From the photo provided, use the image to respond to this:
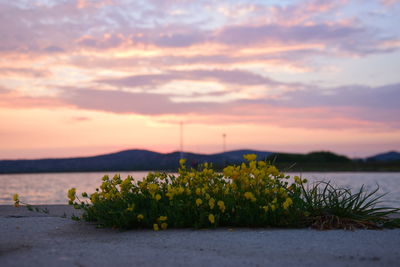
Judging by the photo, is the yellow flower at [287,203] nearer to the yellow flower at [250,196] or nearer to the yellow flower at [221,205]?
the yellow flower at [250,196]

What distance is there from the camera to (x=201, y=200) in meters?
6.04

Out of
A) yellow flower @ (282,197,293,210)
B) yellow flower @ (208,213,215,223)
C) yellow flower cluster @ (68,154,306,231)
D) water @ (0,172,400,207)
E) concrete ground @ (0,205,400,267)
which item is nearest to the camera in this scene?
concrete ground @ (0,205,400,267)


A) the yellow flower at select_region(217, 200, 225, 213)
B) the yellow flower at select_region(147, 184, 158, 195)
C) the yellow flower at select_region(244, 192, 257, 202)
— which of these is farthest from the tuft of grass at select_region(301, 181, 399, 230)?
the yellow flower at select_region(147, 184, 158, 195)

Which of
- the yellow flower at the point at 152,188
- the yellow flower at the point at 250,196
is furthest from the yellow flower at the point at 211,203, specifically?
the yellow flower at the point at 152,188

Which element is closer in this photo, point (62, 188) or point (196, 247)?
point (196, 247)

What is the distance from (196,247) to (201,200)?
1228 mm

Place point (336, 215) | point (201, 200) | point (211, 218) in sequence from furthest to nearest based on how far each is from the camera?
point (336, 215) → point (201, 200) → point (211, 218)

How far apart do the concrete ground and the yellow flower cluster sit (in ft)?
0.73

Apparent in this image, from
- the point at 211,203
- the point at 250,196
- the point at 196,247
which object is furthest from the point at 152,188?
the point at 196,247

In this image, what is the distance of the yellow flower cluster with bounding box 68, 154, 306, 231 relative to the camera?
237 inches

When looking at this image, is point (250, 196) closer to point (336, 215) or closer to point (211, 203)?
point (211, 203)

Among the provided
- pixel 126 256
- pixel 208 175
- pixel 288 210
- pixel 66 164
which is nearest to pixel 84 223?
pixel 208 175

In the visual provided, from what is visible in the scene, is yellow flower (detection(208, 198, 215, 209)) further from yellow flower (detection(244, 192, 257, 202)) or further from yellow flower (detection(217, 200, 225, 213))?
yellow flower (detection(244, 192, 257, 202))

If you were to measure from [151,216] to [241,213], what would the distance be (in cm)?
118
